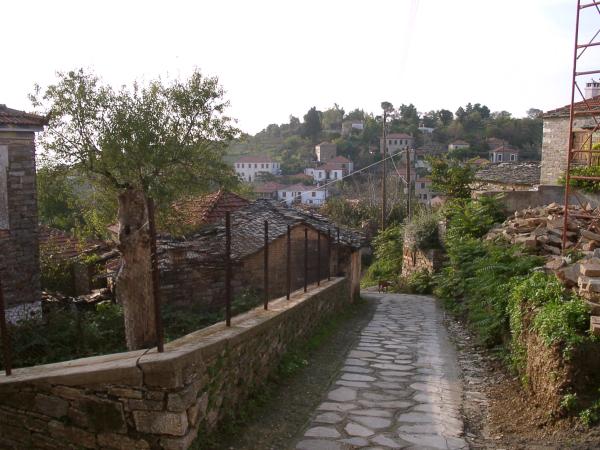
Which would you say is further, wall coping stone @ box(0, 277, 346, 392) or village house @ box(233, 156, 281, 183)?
village house @ box(233, 156, 281, 183)

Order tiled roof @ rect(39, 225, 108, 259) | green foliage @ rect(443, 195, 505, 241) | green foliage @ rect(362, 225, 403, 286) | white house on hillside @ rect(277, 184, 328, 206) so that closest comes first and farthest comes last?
green foliage @ rect(443, 195, 505, 241)
tiled roof @ rect(39, 225, 108, 259)
green foliage @ rect(362, 225, 403, 286)
white house on hillside @ rect(277, 184, 328, 206)

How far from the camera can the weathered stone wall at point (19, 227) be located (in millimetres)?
11219

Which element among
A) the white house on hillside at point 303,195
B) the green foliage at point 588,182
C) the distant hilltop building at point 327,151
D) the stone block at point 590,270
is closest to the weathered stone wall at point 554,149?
the green foliage at point 588,182

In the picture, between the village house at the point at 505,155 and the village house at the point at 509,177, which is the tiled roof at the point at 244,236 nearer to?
the village house at the point at 509,177

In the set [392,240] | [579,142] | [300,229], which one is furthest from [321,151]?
[300,229]

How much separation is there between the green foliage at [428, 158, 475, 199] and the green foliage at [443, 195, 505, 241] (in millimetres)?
4544

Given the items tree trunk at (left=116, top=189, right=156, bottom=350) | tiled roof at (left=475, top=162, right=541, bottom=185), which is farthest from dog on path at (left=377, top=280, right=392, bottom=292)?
tree trunk at (left=116, top=189, right=156, bottom=350)

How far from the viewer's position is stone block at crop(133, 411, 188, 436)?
3982mm

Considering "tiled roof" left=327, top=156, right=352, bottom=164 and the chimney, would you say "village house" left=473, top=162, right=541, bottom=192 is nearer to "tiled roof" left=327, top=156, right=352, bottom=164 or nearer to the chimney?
the chimney

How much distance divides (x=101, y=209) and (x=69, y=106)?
10.3ft

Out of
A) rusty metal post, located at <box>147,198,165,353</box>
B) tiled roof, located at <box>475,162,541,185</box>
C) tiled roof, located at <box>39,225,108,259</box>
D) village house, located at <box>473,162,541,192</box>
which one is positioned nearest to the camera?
rusty metal post, located at <box>147,198,165,353</box>

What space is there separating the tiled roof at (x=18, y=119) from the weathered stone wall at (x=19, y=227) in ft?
0.73

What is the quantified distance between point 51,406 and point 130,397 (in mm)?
807

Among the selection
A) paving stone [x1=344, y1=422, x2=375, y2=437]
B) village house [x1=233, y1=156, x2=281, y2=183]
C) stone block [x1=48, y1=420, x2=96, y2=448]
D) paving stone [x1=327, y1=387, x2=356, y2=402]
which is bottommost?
paving stone [x1=327, y1=387, x2=356, y2=402]
